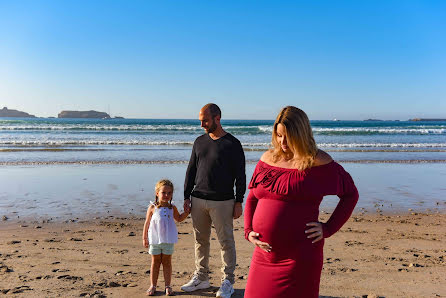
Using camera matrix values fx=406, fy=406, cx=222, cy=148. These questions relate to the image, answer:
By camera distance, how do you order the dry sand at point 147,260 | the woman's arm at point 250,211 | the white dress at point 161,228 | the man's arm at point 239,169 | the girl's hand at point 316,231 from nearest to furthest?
1. the girl's hand at point 316,231
2. the woman's arm at point 250,211
3. the white dress at point 161,228
4. the man's arm at point 239,169
5. the dry sand at point 147,260

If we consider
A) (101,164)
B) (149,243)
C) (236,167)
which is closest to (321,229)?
(236,167)

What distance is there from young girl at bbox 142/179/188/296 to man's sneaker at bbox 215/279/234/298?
54cm

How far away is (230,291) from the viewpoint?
437cm

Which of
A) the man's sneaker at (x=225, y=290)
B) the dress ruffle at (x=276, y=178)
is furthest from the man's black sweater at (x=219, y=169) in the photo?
the dress ruffle at (x=276, y=178)

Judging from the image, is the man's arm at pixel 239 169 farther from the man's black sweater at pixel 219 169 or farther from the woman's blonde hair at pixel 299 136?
the woman's blonde hair at pixel 299 136

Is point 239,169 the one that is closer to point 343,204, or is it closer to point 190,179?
point 190,179

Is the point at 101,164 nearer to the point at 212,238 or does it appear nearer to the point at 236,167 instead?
the point at 212,238

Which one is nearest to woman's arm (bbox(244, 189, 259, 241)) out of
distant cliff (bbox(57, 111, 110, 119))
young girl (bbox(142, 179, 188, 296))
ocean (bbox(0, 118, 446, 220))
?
young girl (bbox(142, 179, 188, 296))

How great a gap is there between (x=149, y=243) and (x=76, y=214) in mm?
4021

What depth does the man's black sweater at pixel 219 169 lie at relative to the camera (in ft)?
14.5

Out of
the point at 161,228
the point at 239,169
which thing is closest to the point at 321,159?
the point at 239,169

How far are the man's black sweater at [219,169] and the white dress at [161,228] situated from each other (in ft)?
1.37

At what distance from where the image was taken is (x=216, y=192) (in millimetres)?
4402

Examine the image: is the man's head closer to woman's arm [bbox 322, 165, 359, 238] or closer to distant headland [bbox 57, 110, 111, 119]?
woman's arm [bbox 322, 165, 359, 238]
